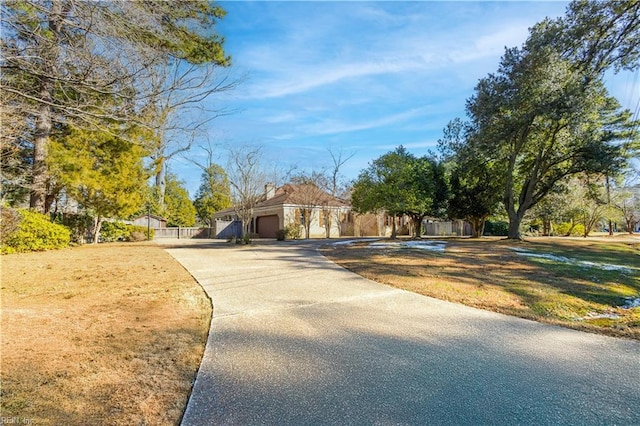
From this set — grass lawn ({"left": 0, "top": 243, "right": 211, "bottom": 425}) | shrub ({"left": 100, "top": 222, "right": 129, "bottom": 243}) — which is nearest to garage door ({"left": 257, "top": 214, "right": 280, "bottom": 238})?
shrub ({"left": 100, "top": 222, "right": 129, "bottom": 243})

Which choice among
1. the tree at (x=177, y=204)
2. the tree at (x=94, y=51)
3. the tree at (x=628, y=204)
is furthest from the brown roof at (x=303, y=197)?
the tree at (x=628, y=204)

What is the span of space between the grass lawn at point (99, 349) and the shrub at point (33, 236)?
686 centimetres

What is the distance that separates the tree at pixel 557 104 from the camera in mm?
12666

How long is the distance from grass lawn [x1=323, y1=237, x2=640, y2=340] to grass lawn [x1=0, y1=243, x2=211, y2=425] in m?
4.31

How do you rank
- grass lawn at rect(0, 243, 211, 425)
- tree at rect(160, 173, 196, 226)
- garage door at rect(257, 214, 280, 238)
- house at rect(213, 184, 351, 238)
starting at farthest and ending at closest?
tree at rect(160, 173, 196, 226), garage door at rect(257, 214, 280, 238), house at rect(213, 184, 351, 238), grass lawn at rect(0, 243, 211, 425)

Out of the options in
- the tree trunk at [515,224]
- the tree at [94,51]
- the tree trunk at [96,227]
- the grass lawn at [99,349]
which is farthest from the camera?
the tree trunk at [96,227]

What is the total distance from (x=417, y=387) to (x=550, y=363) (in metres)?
1.60

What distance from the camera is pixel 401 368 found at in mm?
3189

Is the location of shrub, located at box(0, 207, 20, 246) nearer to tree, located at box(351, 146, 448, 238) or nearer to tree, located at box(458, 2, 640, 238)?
tree, located at box(351, 146, 448, 238)

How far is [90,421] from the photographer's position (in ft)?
7.35

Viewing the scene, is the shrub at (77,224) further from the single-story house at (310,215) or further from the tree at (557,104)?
the tree at (557,104)

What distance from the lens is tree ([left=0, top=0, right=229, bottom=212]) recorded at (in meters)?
5.02

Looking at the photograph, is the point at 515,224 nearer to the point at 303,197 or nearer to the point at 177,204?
the point at 303,197

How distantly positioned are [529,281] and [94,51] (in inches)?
365
